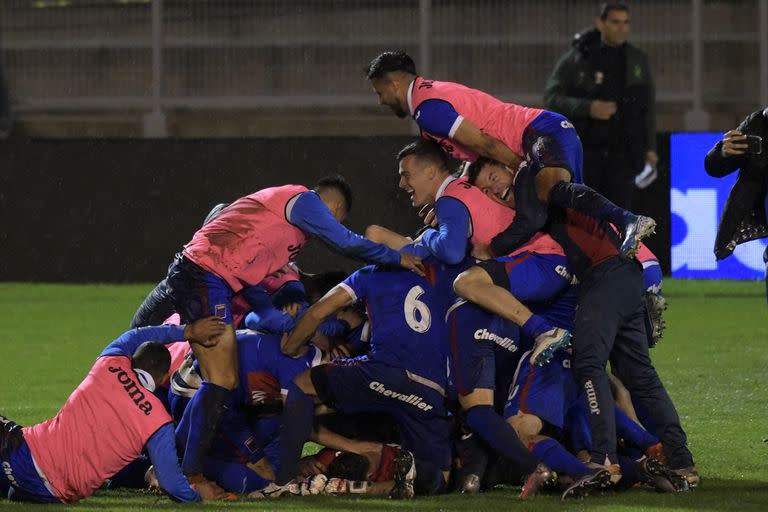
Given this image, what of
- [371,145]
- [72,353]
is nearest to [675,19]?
[371,145]

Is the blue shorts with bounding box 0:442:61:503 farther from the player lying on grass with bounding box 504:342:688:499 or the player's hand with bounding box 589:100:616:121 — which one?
the player's hand with bounding box 589:100:616:121

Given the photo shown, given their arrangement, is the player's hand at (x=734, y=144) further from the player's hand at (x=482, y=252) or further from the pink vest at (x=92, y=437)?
the pink vest at (x=92, y=437)

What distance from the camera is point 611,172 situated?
12.8 m

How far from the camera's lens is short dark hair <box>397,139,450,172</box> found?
717cm

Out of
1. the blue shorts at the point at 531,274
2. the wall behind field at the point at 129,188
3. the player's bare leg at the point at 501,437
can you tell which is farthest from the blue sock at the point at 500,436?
the wall behind field at the point at 129,188

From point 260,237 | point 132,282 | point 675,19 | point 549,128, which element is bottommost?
point 132,282

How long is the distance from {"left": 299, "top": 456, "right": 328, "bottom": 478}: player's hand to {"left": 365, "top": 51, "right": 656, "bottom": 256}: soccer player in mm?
1654

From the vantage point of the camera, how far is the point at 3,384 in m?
9.46

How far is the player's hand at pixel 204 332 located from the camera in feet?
21.2

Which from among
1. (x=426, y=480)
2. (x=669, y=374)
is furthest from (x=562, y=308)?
(x=669, y=374)

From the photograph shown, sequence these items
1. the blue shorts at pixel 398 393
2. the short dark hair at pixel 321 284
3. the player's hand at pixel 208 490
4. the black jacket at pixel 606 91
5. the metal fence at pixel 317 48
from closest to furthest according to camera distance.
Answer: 1. the player's hand at pixel 208 490
2. the blue shorts at pixel 398 393
3. the short dark hair at pixel 321 284
4. the black jacket at pixel 606 91
5. the metal fence at pixel 317 48

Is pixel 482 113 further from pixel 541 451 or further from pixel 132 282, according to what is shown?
pixel 132 282

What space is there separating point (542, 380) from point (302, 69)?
10300mm

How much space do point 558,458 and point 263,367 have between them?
1.41m
